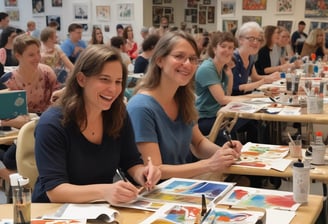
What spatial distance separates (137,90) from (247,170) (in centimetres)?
78

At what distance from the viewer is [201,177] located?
105 inches

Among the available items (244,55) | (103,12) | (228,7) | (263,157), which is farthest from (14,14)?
(263,157)

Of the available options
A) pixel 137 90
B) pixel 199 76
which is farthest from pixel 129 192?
pixel 199 76

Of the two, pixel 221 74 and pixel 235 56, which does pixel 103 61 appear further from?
pixel 235 56

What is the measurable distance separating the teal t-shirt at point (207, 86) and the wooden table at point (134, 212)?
2.68 meters

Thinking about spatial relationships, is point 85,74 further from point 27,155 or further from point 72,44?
point 72,44

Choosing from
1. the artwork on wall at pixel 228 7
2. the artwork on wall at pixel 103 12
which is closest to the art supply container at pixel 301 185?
the artwork on wall at pixel 228 7

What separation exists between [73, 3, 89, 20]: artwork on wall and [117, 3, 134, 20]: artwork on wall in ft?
3.43

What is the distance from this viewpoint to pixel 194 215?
1845 millimetres

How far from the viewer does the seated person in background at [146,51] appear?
7016 mm

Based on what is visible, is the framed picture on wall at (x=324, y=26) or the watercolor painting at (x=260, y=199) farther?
the framed picture on wall at (x=324, y=26)

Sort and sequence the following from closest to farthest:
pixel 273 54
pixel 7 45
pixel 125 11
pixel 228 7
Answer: pixel 7 45 < pixel 273 54 < pixel 228 7 < pixel 125 11

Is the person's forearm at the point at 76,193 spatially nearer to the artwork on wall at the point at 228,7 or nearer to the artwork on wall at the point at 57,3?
the artwork on wall at the point at 228,7

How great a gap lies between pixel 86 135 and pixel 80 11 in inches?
455
